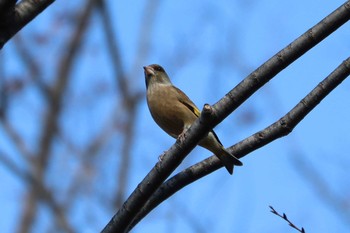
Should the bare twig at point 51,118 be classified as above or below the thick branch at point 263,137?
above

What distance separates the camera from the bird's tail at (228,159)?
476 cm

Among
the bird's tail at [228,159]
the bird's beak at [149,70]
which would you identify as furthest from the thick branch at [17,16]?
the bird's beak at [149,70]

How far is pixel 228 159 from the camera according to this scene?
4.96m

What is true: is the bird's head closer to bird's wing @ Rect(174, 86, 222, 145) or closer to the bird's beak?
the bird's beak

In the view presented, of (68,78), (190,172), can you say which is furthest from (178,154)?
(68,78)

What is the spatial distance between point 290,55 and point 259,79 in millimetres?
193

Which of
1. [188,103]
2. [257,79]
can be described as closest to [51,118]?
[188,103]

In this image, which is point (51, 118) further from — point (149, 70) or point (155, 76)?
point (155, 76)

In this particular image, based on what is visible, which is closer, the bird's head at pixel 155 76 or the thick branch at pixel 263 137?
the thick branch at pixel 263 137

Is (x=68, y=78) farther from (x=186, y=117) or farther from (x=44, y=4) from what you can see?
(x=44, y=4)

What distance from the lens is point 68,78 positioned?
661 inches

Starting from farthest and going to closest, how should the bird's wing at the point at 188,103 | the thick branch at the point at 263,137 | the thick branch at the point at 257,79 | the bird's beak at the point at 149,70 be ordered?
1. the bird's beak at the point at 149,70
2. the bird's wing at the point at 188,103
3. the thick branch at the point at 263,137
4. the thick branch at the point at 257,79

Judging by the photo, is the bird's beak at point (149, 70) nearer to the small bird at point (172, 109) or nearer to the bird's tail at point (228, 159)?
the small bird at point (172, 109)

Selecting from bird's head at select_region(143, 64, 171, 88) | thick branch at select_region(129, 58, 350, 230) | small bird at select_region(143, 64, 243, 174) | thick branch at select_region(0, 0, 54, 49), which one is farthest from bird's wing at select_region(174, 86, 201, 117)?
thick branch at select_region(0, 0, 54, 49)
